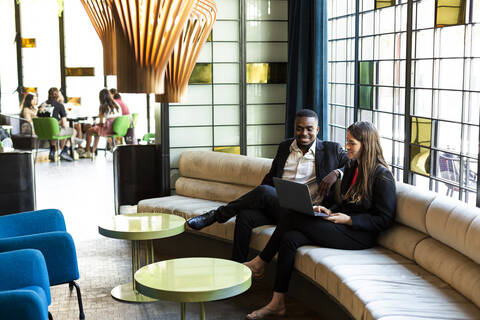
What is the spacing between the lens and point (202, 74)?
6781 millimetres

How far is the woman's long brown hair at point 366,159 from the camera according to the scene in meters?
4.32

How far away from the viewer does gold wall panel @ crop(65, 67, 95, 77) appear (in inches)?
568

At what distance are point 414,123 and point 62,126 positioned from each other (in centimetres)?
908

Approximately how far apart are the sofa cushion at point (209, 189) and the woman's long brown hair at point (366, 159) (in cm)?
174

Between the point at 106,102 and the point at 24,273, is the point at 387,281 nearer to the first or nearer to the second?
the point at 24,273

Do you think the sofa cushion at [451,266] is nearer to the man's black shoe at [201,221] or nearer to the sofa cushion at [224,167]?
the man's black shoe at [201,221]

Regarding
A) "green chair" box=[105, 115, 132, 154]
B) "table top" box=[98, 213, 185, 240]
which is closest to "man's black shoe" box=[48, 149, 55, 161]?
"green chair" box=[105, 115, 132, 154]

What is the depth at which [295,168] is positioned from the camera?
17.0 feet

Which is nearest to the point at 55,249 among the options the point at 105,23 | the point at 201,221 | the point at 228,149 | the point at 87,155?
the point at 201,221

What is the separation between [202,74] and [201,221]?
2108mm

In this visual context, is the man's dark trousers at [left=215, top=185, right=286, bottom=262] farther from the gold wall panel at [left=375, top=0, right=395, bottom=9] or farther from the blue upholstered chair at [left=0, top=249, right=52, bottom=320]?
the gold wall panel at [left=375, top=0, right=395, bottom=9]

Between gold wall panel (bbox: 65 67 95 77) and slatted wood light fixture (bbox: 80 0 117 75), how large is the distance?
463 inches

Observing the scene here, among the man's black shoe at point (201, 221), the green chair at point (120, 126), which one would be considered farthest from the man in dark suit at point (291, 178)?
the green chair at point (120, 126)

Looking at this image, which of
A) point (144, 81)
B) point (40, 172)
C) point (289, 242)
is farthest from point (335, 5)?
point (40, 172)
